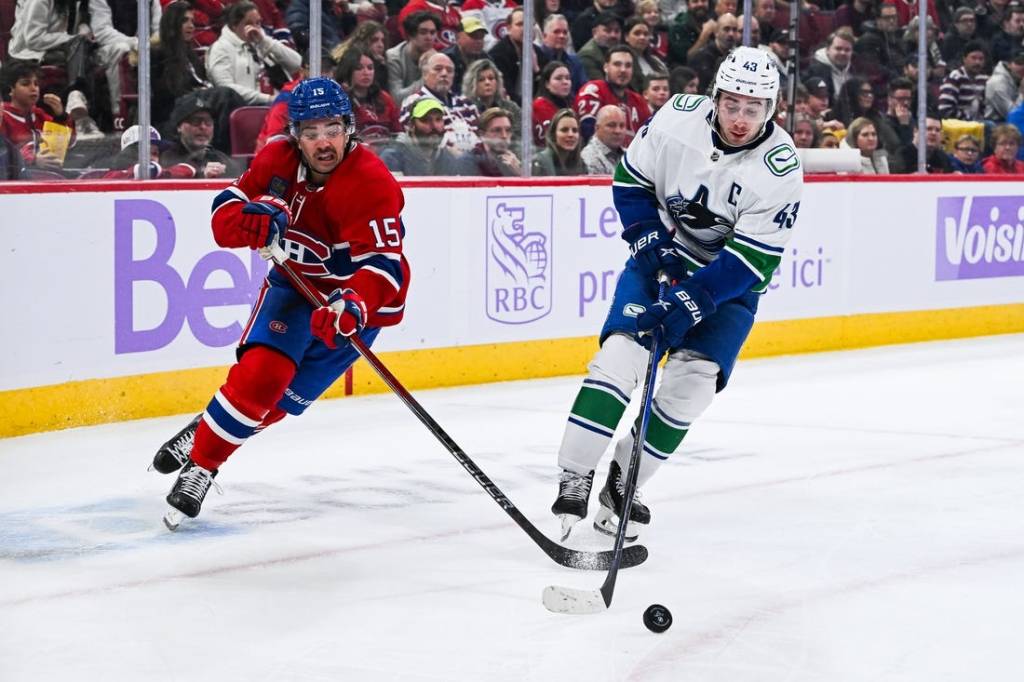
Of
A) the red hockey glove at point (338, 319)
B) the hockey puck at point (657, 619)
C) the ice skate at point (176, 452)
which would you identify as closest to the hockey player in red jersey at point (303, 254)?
the red hockey glove at point (338, 319)

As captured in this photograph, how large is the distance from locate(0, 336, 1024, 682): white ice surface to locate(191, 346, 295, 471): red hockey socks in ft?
0.71

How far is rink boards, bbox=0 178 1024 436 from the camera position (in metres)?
5.05

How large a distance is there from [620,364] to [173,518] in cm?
111

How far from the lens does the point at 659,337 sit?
3500 millimetres

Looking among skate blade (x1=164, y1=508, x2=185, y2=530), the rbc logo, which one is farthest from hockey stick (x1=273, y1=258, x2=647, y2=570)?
the rbc logo

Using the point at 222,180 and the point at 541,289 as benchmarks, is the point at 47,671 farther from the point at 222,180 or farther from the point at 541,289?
the point at 541,289

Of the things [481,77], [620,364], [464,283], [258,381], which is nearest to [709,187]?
[620,364]

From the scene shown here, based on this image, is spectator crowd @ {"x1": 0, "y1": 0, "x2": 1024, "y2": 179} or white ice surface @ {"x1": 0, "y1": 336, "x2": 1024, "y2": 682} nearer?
white ice surface @ {"x1": 0, "y1": 336, "x2": 1024, "y2": 682}

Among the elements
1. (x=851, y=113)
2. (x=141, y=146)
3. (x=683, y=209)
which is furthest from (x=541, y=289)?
(x=683, y=209)

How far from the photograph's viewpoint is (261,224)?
347 cm

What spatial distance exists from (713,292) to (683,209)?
0.89ft

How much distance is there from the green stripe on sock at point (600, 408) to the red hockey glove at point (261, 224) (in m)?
0.76

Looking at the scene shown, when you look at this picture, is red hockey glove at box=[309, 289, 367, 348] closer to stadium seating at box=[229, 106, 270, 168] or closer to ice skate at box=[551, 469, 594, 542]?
ice skate at box=[551, 469, 594, 542]

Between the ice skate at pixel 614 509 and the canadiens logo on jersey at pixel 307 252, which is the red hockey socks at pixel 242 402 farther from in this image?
the ice skate at pixel 614 509
